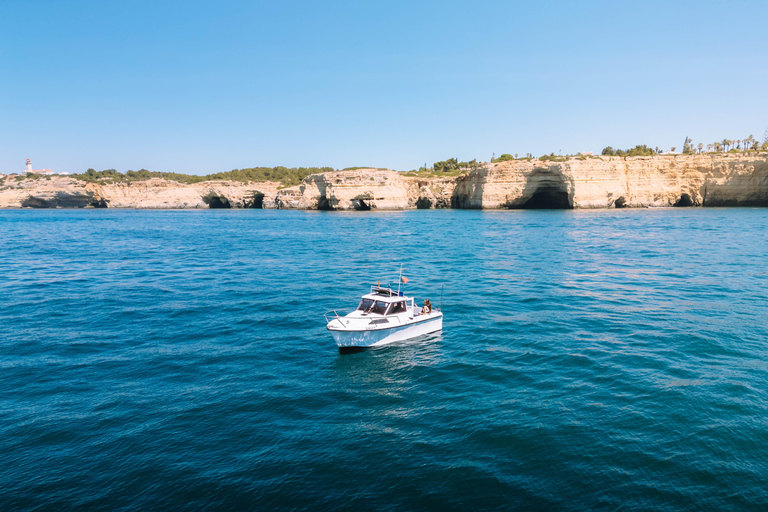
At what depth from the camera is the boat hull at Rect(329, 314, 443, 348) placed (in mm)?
19250

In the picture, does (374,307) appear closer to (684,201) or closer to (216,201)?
(684,201)

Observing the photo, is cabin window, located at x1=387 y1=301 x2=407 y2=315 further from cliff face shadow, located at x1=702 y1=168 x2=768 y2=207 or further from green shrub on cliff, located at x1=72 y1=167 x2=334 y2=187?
green shrub on cliff, located at x1=72 y1=167 x2=334 y2=187

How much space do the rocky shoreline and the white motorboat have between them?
83408mm

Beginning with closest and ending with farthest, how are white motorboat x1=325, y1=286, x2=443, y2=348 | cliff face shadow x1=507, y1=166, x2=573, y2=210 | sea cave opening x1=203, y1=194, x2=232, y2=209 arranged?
white motorboat x1=325, y1=286, x2=443, y2=348
cliff face shadow x1=507, y1=166, x2=573, y2=210
sea cave opening x1=203, y1=194, x2=232, y2=209

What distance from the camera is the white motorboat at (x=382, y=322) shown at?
19359 mm

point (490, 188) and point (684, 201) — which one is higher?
point (490, 188)

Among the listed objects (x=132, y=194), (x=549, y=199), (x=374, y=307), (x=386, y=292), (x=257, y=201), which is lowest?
(x=374, y=307)

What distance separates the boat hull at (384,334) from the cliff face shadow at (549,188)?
84.0 m

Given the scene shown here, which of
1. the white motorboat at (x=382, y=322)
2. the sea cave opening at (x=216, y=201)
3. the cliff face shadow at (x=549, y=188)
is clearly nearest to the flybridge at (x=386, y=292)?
the white motorboat at (x=382, y=322)

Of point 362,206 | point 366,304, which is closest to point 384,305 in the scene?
point 366,304

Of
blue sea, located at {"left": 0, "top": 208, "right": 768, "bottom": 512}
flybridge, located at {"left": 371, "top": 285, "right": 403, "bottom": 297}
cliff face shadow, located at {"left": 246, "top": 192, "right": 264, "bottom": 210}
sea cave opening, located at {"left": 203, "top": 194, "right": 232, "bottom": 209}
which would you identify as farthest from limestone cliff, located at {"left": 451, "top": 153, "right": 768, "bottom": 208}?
sea cave opening, located at {"left": 203, "top": 194, "right": 232, "bottom": 209}

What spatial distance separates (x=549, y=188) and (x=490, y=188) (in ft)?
45.5

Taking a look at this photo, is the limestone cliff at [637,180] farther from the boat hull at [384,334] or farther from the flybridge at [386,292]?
the boat hull at [384,334]

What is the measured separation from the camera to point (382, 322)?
2025 centimetres
